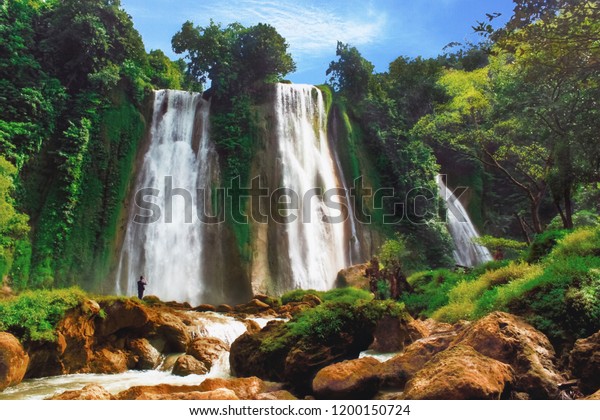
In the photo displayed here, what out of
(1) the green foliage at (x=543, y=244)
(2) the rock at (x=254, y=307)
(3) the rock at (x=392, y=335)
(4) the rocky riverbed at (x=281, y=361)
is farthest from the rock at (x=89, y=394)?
(2) the rock at (x=254, y=307)

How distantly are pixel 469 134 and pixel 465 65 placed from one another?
526 inches

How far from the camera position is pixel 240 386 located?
5.70 metres

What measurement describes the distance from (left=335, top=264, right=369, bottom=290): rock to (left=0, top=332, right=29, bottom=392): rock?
14.2m

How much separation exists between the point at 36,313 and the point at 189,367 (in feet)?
10.3

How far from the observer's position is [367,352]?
27.7 feet

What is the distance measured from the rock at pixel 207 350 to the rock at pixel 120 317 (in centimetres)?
149

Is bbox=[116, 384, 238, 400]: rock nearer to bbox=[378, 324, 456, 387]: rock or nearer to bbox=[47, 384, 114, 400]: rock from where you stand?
bbox=[47, 384, 114, 400]: rock

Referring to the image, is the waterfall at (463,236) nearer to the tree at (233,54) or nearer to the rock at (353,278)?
the rock at (353,278)

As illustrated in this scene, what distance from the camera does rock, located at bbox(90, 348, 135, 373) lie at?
8.88 metres

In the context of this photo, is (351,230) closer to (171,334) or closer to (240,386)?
(171,334)

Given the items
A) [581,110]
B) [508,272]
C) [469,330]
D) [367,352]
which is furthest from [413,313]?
[469,330]

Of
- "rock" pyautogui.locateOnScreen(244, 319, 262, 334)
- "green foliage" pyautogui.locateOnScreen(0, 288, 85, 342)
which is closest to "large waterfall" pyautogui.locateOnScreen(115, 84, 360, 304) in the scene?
"rock" pyautogui.locateOnScreen(244, 319, 262, 334)

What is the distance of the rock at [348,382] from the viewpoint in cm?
500

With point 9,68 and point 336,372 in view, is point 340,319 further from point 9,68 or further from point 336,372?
point 9,68
